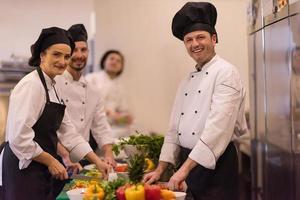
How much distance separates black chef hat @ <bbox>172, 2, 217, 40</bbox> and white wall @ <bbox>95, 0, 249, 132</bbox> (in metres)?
0.68

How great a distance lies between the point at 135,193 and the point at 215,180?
1.46 ft

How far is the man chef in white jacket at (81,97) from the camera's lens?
75.3 inches

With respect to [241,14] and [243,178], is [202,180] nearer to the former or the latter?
[241,14]

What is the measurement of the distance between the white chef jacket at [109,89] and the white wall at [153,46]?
78 mm

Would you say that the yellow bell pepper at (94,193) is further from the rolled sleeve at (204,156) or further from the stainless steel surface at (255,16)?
the stainless steel surface at (255,16)

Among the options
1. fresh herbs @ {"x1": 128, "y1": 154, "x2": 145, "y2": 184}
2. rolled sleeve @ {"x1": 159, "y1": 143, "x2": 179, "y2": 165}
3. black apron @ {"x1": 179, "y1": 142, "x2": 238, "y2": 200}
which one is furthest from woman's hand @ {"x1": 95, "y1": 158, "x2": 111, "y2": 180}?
fresh herbs @ {"x1": 128, "y1": 154, "x2": 145, "y2": 184}

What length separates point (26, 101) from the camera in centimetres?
143

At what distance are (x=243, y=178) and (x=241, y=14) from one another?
1.22 m

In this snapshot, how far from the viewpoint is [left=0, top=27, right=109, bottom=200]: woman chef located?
56.1 inches

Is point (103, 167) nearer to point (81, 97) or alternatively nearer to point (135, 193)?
point (81, 97)

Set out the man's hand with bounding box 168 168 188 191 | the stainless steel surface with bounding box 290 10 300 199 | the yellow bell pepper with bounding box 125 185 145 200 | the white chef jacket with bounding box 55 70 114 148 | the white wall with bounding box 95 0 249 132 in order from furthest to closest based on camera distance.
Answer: the white wall with bounding box 95 0 249 132, the white chef jacket with bounding box 55 70 114 148, the stainless steel surface with bounding box 290 10 300 199, the man's hand with bounding box 168 168 188 191, the yellow bell pepper with bounding box 125 185 145 200

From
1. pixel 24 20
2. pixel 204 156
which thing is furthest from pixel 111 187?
pixel 24 20

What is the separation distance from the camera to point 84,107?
197cm

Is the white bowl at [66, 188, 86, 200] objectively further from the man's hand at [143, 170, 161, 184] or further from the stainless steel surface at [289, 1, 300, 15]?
the stainless steel surface at [289, 1, 300, 15]
